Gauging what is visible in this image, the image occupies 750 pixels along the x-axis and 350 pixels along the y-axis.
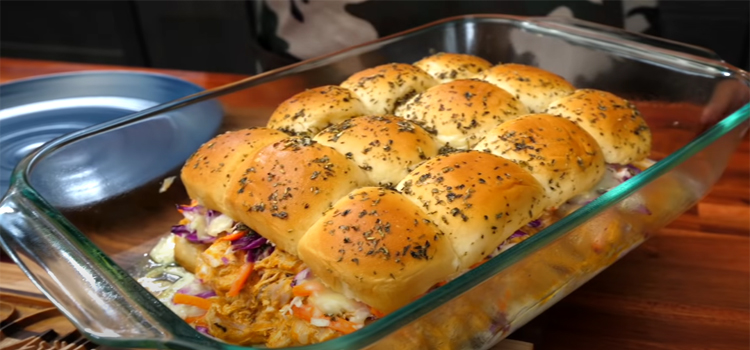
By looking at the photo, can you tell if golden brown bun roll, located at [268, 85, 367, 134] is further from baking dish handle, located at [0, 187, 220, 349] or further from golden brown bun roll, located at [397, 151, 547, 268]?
baking dish handle, located at [0, 187, 220, 349]

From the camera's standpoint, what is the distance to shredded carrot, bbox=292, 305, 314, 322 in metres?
0.83

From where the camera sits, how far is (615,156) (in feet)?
3.60

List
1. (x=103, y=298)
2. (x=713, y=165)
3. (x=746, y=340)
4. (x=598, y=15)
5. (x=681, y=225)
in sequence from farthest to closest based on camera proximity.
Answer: (x=598, y=15)
(x=681, y=225)
(x=713, y=165)
(x=746, y=340)
(x=103, y=298)

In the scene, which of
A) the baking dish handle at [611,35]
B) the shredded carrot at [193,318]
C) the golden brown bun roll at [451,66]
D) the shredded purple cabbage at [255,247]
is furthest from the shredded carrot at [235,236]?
the baking dish handle at [611,35]

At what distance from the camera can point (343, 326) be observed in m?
0.81

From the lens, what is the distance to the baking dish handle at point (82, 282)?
26.2 inches

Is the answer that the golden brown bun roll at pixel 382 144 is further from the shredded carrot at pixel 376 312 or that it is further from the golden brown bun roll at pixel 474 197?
the shredded carrot at pixel 376 312

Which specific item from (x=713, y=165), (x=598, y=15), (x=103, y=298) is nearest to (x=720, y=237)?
(x=713, y=165)

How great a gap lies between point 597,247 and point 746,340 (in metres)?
0.26

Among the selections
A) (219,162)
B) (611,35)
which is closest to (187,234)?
(219,162)

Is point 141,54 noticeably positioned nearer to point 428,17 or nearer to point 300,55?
point 300,55

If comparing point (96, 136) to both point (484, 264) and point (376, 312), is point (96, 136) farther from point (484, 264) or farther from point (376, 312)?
point (484, 264)

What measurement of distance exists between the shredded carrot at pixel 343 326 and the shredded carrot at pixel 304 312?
0.11ft

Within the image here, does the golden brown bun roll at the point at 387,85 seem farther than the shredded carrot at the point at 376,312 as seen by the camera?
Yes
